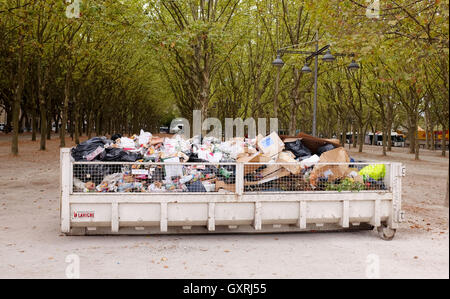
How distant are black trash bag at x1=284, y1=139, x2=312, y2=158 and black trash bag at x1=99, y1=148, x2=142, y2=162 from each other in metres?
2.71

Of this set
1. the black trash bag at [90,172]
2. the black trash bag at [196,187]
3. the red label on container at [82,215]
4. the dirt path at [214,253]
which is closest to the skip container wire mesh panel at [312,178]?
the black trash bag at [196,187]

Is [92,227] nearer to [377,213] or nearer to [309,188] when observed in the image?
[309,188]

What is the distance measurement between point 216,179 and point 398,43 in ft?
27.9

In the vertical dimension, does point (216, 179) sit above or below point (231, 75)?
below

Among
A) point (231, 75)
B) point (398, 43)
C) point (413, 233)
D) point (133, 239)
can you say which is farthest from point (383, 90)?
point (133, 239)

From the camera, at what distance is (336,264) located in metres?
5.85

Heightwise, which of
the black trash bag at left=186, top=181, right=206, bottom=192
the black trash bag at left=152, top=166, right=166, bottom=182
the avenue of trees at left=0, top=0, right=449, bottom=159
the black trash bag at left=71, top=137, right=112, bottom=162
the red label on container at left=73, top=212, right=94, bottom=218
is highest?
the avenue of trees at left=0, top=0, right=449, bottom=159

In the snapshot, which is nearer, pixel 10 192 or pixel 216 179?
pixel 216 179

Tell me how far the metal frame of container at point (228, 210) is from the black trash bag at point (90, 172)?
0.21 meters

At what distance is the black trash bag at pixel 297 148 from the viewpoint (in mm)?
8484

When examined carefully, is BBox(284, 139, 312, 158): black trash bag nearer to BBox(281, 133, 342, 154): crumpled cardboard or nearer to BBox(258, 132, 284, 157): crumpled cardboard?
BBox(281, 133, 342, 154): crumpled cardboard

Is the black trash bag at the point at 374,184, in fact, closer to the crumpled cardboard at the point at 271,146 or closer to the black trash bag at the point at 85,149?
the crumpled cardboard at the point at 271,146

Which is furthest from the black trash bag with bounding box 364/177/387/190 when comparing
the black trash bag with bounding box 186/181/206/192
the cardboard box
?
the black trash bag with bounding box 186/181/206/192

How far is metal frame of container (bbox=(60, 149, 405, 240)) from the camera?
679cm
